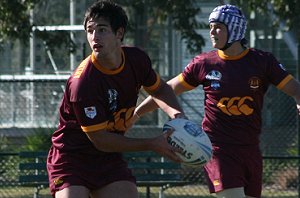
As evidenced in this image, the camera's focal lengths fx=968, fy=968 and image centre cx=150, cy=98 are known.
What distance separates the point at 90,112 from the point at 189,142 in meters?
0.65

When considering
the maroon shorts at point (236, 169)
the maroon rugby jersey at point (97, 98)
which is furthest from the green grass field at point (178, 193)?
the maroon rugby jersey at point (97, 98)

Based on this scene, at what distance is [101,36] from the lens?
20.0 feet

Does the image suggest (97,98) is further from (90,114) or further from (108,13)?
(108,13)

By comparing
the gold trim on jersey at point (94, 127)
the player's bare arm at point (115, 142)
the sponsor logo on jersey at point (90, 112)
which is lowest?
the player's bare arm at point (115, 142)

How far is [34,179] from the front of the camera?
458 inches

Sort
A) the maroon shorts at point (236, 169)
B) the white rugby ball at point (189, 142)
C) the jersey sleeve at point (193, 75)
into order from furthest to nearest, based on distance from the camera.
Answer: the jersey sleeve at point (193, 75) → the maroon shorts at point (236, 169) → the white rugby ball at point (189, 142)

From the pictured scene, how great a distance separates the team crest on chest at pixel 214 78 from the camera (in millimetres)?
7680

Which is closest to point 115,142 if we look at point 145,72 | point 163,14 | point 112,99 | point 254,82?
point 112,99

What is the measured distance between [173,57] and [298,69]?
7.37 ft

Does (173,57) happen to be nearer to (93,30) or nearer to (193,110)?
(193,110)

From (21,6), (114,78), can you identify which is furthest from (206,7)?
(114,78)

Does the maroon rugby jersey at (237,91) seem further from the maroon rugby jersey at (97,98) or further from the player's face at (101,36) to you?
the player's face at (101,36)

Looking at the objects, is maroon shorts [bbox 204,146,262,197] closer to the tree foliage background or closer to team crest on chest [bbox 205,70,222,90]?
team crest on chest [bbox 205,70,222,90]

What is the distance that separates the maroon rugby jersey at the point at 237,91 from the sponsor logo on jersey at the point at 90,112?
5.96 feet
